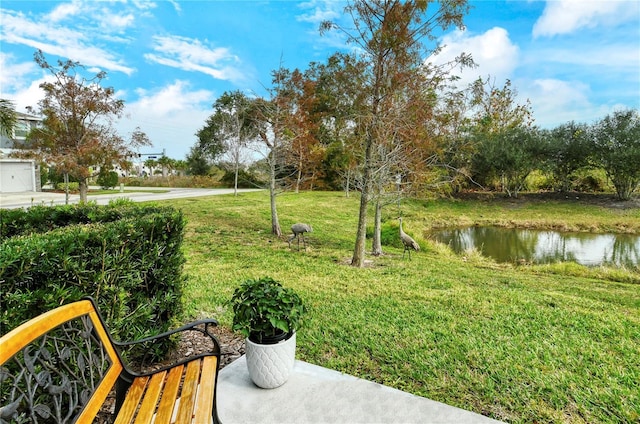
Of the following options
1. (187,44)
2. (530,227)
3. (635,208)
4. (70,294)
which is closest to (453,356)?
(70,294)

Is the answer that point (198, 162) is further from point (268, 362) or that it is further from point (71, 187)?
point (268, 362)

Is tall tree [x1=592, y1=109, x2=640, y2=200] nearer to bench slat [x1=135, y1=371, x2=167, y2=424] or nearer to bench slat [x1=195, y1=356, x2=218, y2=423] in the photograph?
bench slat [x1=195, y1=356, x2=218, y2=423]

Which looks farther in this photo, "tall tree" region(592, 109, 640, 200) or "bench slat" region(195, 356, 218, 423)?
"tall tree" region(592, 109, 640, 200)

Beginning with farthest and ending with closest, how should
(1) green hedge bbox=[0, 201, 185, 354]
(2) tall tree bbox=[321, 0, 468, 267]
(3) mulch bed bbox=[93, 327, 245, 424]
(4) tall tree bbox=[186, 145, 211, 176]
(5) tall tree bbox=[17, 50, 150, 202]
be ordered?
(4) tall tree bbox=[186, 145, 211, 176] → (5) tall tree bbox=[17, 50, 150, 202] → (2) tall tree bbox=[321, 0, 468, 267] → (3) mulch bed bbox=[93, 327, 245, 424] → (1) green hedge bbox=[0, 201, 185, 354]

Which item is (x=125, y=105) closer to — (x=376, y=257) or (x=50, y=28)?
(x=50, y=28)

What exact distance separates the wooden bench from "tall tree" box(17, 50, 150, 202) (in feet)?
36.9

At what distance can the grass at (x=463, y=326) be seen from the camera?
243 centimetres

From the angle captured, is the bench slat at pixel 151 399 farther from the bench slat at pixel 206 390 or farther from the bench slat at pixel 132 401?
the bench slat at pixel 206 390

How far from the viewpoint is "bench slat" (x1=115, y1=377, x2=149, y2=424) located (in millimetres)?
1524

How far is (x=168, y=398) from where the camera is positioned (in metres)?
1.65

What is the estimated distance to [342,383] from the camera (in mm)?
2484

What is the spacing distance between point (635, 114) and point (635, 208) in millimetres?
5468

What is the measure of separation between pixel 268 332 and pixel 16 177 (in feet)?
97.4

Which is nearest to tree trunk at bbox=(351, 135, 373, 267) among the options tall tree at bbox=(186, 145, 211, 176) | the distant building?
the distant building
